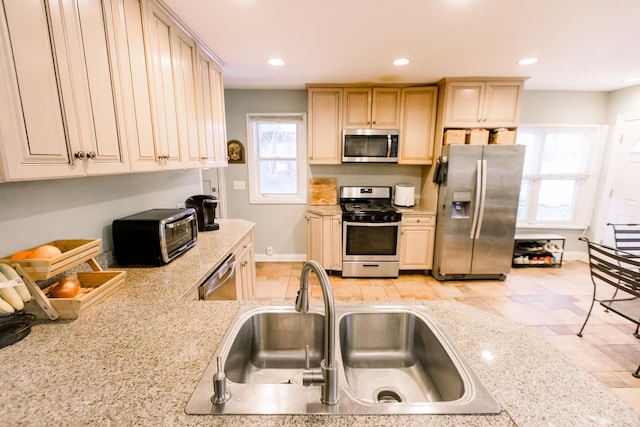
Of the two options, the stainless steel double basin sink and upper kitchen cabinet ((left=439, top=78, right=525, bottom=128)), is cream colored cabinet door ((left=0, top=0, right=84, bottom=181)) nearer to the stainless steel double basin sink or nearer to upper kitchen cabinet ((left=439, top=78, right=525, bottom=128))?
the stainless steel double basin sink

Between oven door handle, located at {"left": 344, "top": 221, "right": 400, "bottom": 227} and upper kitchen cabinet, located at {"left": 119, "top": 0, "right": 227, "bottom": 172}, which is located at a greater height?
upper kitchen cabinet, located at {"left": 119, "top": 0, "right": 227, "bottom": 172}

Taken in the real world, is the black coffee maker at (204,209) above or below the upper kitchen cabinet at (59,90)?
below

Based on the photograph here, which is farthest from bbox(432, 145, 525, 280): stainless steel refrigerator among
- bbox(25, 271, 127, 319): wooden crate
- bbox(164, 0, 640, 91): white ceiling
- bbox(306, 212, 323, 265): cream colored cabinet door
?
bbox(25, 271, 127, 319): wooden crate

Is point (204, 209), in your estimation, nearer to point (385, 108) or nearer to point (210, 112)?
point (210, 112)

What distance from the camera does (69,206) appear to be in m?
1.36

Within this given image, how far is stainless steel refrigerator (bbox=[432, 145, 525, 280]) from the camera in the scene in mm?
3096

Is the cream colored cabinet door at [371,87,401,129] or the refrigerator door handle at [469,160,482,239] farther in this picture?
the cream colored cabinet door at [371,87,401,129]

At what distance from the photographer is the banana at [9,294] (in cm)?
90

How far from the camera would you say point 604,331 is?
7.88 ft

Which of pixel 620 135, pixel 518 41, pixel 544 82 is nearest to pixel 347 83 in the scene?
pixel 518 41

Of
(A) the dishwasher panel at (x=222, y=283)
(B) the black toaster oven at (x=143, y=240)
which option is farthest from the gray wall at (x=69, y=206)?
(A) the dishwasher panel at (x=222, y=283)

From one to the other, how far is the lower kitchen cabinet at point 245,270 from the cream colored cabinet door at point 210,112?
0.77 meters

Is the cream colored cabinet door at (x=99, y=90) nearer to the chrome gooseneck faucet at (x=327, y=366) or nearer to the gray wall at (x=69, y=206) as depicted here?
the gray wall at (x=69, y=206)

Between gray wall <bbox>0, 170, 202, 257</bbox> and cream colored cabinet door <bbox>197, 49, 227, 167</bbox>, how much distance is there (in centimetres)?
50
